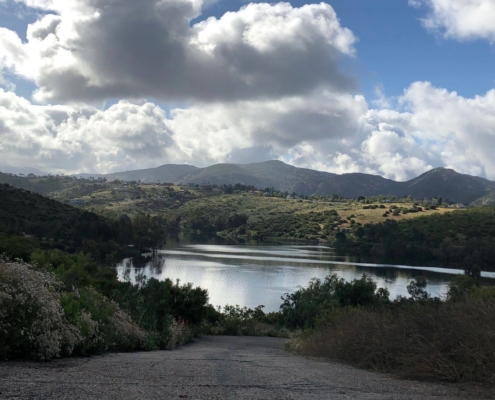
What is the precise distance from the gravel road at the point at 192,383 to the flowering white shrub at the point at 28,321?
0.28 meters

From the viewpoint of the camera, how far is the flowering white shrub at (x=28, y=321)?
7535mm

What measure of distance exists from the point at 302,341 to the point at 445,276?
54787 mm

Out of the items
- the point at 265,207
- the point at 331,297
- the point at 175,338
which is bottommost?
the point at 331,297

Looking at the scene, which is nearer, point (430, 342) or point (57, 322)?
point (430, 342)

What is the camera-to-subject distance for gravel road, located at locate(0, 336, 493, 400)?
18.6 ft

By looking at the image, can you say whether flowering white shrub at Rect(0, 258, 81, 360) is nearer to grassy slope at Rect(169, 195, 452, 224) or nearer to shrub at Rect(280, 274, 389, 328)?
shrub at Rect(280, 274, 389, 328)

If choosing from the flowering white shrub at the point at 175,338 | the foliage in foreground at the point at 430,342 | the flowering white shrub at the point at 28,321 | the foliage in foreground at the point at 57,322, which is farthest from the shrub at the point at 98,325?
the foliage in foreground at the point at 430,342

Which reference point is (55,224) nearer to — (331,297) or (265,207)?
(331,297)

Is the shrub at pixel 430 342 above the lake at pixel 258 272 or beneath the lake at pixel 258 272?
above

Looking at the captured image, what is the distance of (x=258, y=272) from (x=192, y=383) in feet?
181

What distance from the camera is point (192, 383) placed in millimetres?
6570

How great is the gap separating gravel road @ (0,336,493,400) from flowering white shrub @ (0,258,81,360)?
28 centimetres

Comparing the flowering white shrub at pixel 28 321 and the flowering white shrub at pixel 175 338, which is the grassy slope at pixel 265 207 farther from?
the flowering white shrub at pixel 28 321

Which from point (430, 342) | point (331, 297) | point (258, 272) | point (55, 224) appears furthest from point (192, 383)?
point (55, 224)
